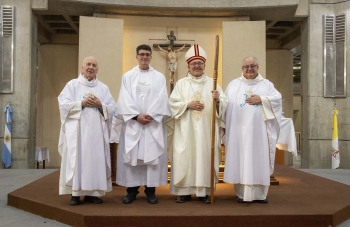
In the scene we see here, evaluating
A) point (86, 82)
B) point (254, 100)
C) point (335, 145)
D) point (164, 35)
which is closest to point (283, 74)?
point (335, 145)

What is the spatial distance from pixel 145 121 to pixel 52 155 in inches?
452

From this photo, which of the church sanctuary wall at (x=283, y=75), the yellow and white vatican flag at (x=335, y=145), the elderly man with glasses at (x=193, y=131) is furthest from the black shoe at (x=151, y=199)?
the church sanctuary wall at (x=283, y=75)

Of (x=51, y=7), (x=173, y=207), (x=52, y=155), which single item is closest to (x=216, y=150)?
(x=173, y=207)

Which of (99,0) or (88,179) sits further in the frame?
(99,0)

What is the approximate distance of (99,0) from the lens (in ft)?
36.2

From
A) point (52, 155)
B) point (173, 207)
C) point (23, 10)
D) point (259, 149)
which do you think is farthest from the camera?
point (52, 155)

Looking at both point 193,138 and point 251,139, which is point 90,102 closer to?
point 193,138

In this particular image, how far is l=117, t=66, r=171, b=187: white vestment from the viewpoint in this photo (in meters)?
4.78

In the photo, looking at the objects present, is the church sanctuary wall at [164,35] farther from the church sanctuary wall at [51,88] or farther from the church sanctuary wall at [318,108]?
the church sanctuary wall at [51,88]

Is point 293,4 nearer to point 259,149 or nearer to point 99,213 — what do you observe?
point 259,149

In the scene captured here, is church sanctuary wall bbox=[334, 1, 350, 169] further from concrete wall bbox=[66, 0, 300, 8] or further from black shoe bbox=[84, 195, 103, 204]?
black shoe bbox=[84, 195, 103, 204]

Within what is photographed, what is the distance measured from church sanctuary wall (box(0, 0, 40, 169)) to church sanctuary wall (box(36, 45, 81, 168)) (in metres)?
4.32

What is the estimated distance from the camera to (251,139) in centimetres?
486

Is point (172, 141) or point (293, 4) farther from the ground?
point (293, 4)
